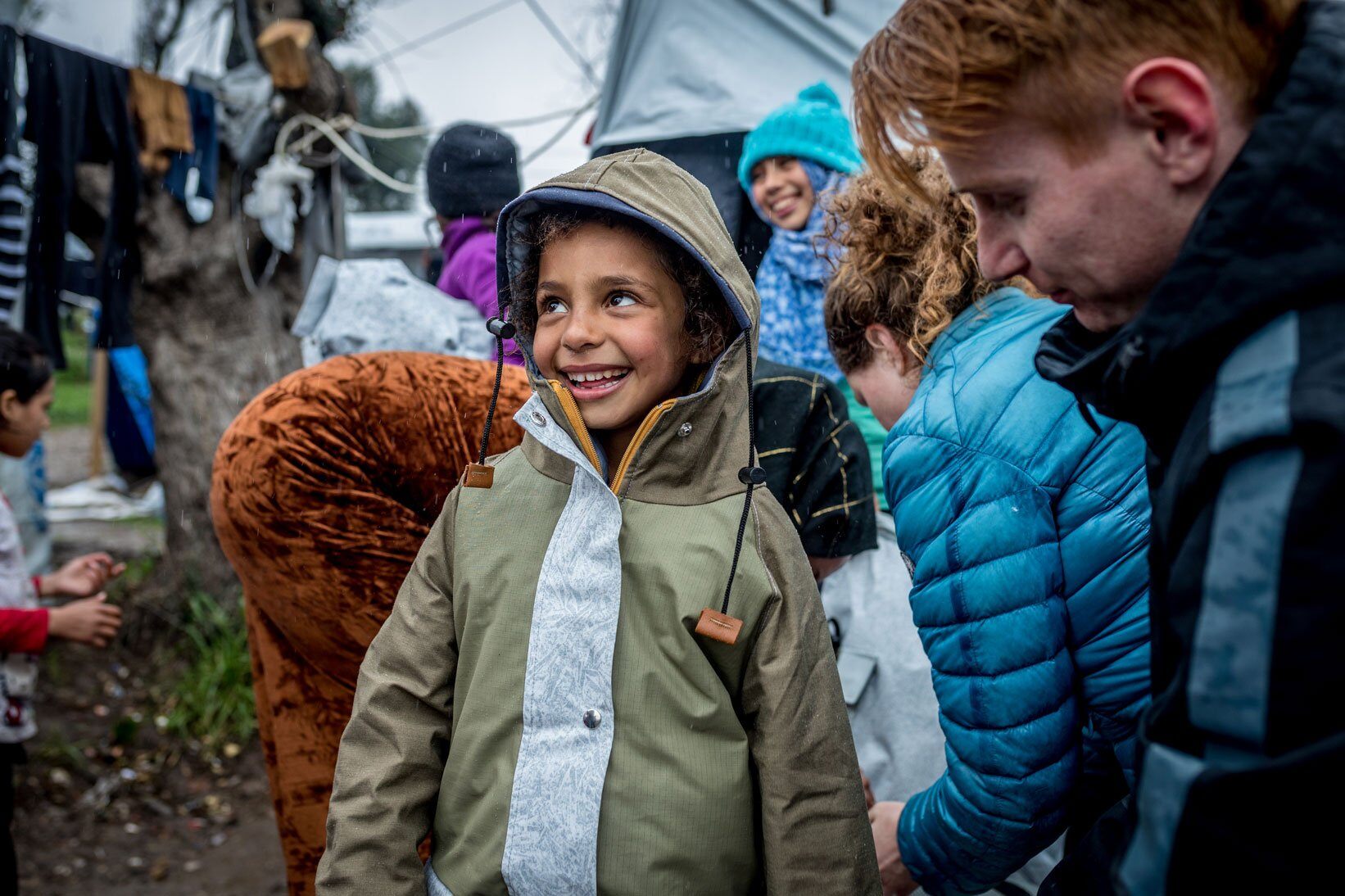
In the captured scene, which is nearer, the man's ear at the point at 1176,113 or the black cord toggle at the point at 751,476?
the man's ear at the point at 1176,113

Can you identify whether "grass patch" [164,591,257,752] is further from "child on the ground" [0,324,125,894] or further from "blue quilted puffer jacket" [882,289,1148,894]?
"blue quilted puffer jacket" [882,289,1148,894]

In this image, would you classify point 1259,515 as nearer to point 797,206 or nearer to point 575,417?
point 575,417

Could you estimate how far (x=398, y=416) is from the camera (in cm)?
196

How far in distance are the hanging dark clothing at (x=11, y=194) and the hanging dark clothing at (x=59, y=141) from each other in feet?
0.21

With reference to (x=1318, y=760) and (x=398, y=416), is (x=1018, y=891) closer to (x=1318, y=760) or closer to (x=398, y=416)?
(x=1318, y=760)

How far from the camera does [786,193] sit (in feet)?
11.4

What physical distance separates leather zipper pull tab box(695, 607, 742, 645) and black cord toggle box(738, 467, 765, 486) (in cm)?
24

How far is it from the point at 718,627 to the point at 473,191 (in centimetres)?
241

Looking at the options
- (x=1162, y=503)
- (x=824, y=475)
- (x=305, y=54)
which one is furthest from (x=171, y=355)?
(x=1162, y=503)

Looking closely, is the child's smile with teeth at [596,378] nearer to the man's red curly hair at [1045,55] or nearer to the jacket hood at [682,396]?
the jacket hood at [682,396]

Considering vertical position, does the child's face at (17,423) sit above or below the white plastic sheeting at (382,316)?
below

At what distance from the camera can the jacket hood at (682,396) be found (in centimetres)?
153

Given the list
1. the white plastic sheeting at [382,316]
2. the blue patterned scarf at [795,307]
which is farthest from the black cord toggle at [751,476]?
the blue patterned scarf at [795,307]

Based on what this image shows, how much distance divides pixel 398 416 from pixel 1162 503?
1.50m
